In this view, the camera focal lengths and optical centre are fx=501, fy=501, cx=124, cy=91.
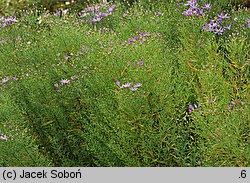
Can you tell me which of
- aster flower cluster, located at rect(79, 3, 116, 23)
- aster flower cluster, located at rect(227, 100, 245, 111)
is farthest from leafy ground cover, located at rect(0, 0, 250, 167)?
aster flower cluster, located at rect(79, 3, 116, 23)

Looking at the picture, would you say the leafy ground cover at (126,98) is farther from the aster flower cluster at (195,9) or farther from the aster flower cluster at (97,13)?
the aster flower cluster at (97,13)

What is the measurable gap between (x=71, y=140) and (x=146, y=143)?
2.42ft

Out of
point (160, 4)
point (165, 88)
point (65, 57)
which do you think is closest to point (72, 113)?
point (65, 57)

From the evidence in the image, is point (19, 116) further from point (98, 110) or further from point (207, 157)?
point (207, 157)

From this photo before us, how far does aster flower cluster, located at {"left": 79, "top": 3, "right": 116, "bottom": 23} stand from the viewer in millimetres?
5090

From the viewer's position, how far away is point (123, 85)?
329 cm

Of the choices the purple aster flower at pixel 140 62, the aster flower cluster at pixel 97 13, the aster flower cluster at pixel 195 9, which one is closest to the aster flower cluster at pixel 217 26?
the aster flower cluster at pixel 195 9

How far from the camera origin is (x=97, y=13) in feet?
17.1

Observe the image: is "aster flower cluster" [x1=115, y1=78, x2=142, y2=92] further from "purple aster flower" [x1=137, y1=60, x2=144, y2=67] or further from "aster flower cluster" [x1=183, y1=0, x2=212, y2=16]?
"aster flower cluster" [x1=183, y1=0, x2=212, y2=16]

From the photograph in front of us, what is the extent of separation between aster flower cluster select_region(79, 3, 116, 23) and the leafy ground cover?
0.45 meters

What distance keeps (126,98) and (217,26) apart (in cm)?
167

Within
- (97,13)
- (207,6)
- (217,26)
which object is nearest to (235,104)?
(217,26)

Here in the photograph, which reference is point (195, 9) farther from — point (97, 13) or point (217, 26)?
point (97, 13)

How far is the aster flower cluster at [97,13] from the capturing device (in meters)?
5.09
